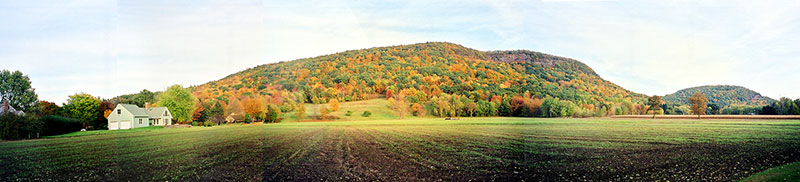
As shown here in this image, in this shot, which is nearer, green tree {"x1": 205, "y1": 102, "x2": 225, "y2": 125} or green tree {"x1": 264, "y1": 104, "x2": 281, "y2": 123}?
green tree {"x1": 205, "y1": 102, "x2": 225, "y2": 125}

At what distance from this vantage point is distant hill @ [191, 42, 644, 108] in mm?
14000

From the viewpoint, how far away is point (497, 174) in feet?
37.2

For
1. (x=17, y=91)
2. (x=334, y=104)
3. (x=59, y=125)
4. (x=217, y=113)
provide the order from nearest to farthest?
(x=217, y=113) < (x=334, y=104) < (x=17, y=91) < (x=59, y=125)

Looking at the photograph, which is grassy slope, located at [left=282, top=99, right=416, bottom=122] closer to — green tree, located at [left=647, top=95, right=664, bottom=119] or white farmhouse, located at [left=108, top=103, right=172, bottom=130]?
white farmhouse, located at [left=108, top=103, right=172, bottom=130]

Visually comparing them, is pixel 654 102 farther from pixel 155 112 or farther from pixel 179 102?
pixel 155 112

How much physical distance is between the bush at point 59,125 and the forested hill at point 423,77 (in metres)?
19.1

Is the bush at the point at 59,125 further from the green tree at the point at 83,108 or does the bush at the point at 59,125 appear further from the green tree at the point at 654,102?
the green tree at the point at 654,102

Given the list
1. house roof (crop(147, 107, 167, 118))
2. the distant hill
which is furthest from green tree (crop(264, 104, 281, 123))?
house roof (crop(147, 107, 167, 118))

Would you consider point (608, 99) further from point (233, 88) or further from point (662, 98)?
point (233, 88)

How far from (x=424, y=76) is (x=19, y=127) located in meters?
26.2

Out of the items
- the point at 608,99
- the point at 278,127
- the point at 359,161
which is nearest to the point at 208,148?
the point at 278,127

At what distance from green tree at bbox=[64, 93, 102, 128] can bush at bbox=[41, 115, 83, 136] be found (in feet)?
1.71

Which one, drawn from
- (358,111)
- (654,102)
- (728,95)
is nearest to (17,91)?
(358,111)

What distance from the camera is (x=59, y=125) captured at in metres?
24.4
